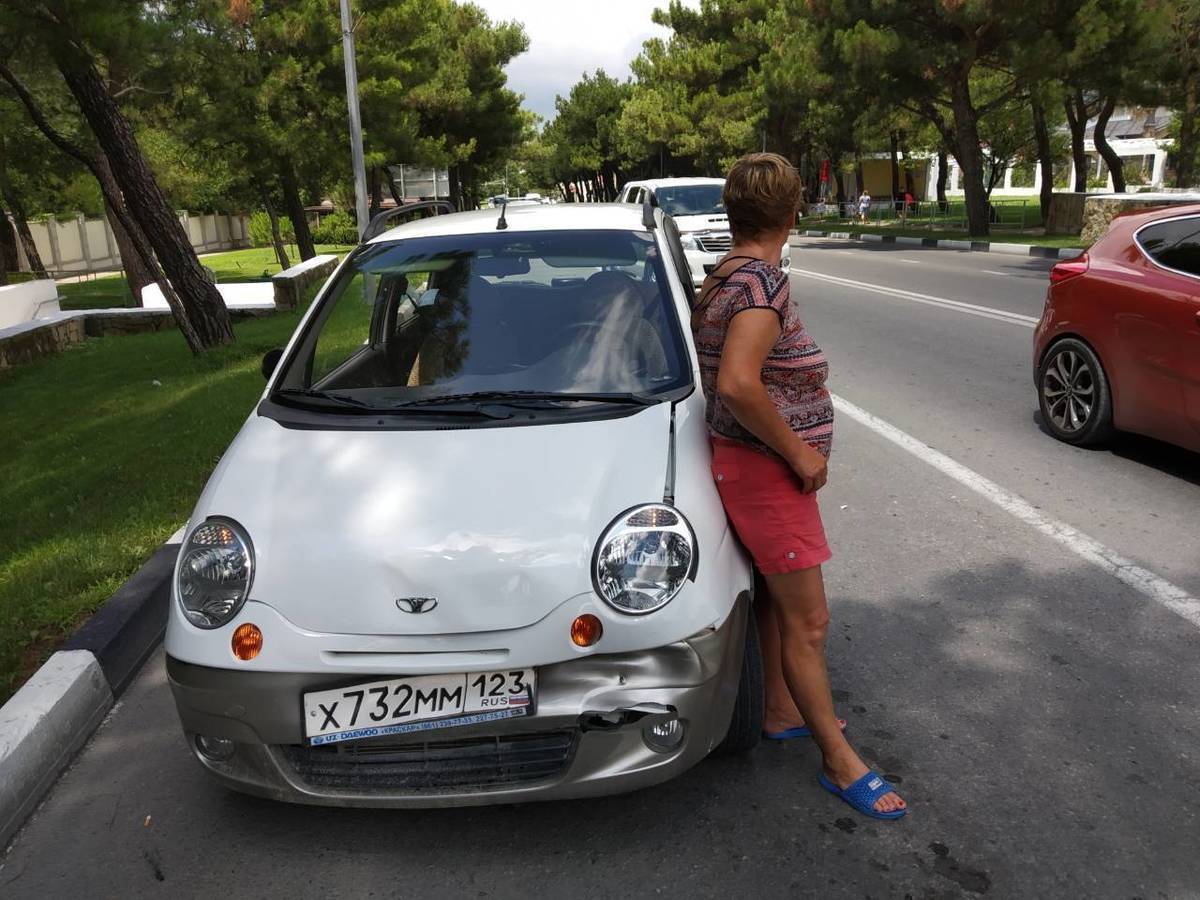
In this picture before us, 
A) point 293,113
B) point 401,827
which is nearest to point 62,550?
point 401,827

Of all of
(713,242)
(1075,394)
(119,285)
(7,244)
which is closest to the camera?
(1075,394)

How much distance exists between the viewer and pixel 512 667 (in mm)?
2600

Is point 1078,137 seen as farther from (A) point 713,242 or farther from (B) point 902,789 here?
(B) point 902,789

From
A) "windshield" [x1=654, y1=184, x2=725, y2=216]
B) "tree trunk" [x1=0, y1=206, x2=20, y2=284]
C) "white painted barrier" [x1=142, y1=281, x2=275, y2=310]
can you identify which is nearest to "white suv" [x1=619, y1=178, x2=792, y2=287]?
"windshield" [x1=654, y1=184, x2=725, y2=216]

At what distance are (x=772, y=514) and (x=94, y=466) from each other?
540 cm

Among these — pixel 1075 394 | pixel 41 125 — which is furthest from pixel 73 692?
pixel 41 125

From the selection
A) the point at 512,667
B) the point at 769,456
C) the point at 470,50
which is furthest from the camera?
the point at 470,50

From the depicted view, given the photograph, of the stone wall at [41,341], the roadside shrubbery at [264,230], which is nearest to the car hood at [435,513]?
the stone wall at [41,341]

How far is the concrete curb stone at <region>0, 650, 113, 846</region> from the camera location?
3129 millimetres

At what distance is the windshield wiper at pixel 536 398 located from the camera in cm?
336

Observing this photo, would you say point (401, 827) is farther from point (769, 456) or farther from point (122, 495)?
point (122, 495)

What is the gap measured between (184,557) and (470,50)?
50.3 meters

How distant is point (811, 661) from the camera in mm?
2994

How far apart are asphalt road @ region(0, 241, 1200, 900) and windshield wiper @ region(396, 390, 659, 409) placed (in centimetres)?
113
